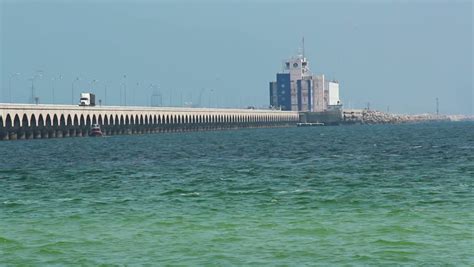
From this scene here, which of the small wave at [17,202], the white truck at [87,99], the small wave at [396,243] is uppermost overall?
the white truck at [87,99]

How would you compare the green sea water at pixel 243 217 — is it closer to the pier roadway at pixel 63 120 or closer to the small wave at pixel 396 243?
the small wave at pixel 396 243

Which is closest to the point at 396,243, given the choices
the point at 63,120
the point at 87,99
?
the point at 63,120

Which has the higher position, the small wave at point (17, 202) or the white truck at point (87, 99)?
the white truck at point (87, 99)

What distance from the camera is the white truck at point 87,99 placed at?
576ft

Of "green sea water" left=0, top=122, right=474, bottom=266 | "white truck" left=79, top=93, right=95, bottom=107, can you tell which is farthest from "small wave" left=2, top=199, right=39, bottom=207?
"white truck" left=79, top=93, right=95, bottom=107

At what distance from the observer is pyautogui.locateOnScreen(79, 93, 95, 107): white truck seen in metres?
175

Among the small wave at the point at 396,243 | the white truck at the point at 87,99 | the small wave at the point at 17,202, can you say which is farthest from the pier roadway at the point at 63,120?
the small wave at the point at 396,243

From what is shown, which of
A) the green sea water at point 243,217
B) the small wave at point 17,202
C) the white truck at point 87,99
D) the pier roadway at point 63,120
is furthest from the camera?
the white truck at point 87,99

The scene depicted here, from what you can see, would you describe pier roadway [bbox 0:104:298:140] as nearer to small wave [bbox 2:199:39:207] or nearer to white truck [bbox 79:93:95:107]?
white truck [bbox 79:93:95:107]

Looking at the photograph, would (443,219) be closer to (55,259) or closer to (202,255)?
(202,255)

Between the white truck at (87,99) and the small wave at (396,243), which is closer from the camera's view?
the small wave at (396,243)

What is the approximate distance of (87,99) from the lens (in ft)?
585

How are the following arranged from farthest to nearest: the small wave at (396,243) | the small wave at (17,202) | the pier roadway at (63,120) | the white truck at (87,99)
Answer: the white truck at (87,99) → the pier roadway at (63,120) → the small wave at (17,202) → the small wave at (396,243)

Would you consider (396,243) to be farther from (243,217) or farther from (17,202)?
(17,202)
